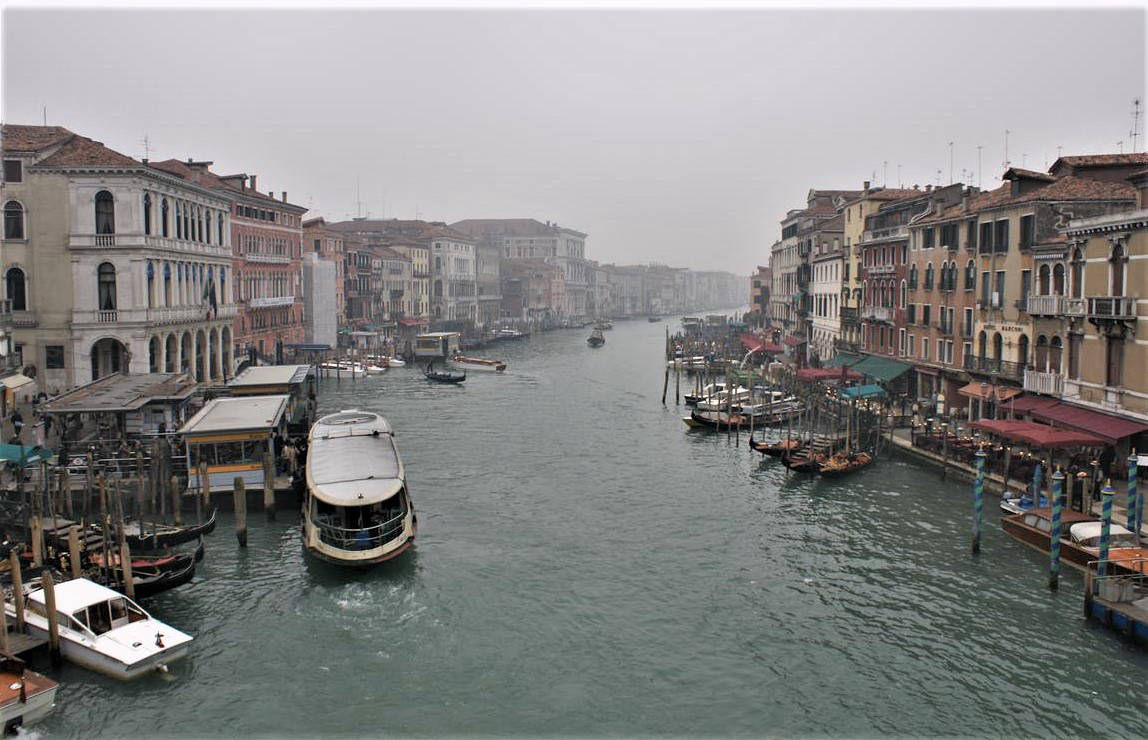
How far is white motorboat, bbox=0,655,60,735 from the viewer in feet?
42.5

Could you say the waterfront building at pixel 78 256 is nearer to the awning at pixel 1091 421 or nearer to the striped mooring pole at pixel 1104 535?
the awning at pixel 1091 421

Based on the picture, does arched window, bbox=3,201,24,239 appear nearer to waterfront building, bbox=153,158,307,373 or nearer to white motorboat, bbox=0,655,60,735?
waterfront building, bbox=153,158,307,373

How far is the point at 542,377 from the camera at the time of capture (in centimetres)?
6194

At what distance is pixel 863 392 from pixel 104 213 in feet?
92.1

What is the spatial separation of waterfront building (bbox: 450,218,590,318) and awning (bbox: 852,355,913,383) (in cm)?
10012

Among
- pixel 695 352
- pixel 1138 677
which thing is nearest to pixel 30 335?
pixel 1138 677

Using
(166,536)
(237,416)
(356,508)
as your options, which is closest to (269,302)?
(237,416)

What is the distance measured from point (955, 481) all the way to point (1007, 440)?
1.86 meters

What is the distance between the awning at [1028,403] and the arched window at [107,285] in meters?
28.9

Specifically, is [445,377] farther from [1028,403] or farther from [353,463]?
[1028,403]

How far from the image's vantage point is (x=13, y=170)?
1232 inches

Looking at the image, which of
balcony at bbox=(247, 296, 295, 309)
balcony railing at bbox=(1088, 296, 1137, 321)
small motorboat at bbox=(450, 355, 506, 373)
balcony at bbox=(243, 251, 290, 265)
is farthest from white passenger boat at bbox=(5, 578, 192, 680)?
small motorboat at bbox=(450, 355, 506, 373)

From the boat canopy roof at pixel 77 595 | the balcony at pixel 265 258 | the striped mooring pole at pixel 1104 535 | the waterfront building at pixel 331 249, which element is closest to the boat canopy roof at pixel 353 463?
the boat canopy roof at pixel 77 595

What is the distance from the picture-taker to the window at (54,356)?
3198 centimetres
